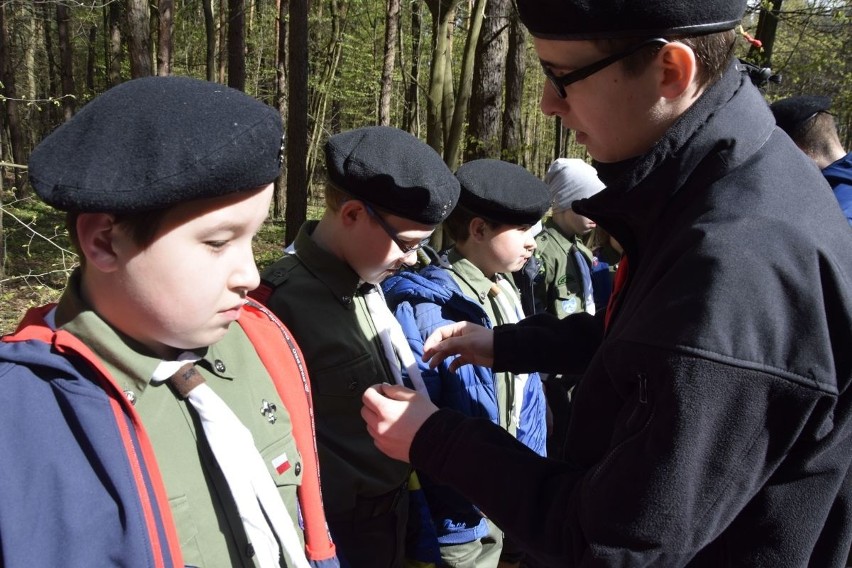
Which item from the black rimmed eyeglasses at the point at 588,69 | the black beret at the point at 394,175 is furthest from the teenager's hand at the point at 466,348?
the black rimmed eyeglasses at the point at 588,69

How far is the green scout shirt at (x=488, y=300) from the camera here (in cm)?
297

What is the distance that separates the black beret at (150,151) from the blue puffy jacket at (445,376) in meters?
1.43

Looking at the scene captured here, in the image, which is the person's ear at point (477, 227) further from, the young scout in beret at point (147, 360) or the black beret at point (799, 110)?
the black beret at point (799, 110)

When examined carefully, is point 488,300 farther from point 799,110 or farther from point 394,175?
point 799,110

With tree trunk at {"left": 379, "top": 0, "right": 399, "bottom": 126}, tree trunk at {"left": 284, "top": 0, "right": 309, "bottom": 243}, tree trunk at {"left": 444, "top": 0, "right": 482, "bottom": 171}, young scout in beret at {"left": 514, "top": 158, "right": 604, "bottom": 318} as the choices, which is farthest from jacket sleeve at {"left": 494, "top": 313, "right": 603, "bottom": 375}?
tree trunk at {"left": 379, "top": 0, "right": 399, "bottom": 126}

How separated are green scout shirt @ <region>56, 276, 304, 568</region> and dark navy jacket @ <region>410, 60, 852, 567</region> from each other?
1.57 feet

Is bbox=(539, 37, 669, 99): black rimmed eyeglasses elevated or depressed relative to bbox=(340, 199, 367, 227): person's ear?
elevated

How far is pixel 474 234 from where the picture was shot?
10.4ft

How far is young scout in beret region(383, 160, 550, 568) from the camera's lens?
2688 mm

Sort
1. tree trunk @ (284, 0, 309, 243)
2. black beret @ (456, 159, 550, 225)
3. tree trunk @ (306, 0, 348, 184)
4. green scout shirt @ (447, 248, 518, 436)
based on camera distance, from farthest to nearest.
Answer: tree trunk @ (306, 0, 348, 184) → tree trunk @ (284, 0, 309, 243) → black beret @ (456, 159, 550, 225) → green scout shirt @ (447, 248, 518, 436)

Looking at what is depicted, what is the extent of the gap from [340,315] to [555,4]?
1243mm

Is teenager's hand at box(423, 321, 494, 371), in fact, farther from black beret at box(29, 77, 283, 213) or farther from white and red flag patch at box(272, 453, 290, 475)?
black beret at box(29, 77, 283, 213)

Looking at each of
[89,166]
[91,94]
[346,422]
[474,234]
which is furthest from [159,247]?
[91,94]

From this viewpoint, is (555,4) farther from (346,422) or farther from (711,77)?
(346,422)
